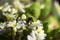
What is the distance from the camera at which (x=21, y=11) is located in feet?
1.96

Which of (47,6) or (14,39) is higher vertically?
(47,6)

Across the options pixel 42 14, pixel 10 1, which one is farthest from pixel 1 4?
pixel 42 14

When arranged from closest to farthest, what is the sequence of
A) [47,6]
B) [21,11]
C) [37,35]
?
[37,35], [21,11], [47,6]

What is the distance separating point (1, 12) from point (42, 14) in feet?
0.57

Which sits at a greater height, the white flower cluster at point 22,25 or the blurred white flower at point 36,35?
the white flower cluster at point 22,25

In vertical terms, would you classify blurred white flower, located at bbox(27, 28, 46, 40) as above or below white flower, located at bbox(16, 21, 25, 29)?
below

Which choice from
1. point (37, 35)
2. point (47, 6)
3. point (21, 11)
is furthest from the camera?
point (47, 6)

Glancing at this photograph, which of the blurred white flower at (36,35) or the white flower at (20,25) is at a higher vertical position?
the white flower at (20,25)

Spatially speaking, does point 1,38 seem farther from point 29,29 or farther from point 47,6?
point 47,6

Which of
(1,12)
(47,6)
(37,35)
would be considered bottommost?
(37,35)

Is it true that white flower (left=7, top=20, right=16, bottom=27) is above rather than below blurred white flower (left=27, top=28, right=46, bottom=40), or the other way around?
above

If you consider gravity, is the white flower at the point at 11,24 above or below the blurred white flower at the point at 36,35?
above

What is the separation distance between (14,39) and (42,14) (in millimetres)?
204

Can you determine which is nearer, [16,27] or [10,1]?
[16,27]
